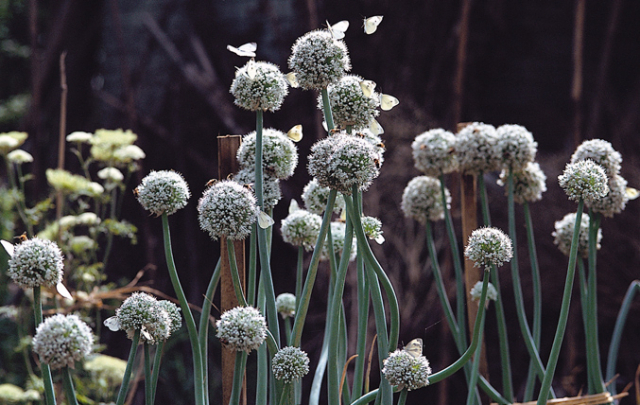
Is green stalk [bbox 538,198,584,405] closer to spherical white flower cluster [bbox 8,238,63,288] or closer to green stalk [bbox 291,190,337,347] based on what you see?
green stalk [bbox 291,190,337,347]

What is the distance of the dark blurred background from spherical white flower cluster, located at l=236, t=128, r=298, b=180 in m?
1.17

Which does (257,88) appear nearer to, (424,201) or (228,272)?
(228,272)

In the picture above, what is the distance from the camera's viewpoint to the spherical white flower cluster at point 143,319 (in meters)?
0.65

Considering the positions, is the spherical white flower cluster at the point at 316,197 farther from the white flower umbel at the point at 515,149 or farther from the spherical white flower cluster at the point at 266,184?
the white flower umbel at the point at 515,149

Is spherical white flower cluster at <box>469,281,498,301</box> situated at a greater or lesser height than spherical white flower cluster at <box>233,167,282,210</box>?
lesser

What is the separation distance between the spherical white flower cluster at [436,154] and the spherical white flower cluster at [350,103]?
301 millimetres

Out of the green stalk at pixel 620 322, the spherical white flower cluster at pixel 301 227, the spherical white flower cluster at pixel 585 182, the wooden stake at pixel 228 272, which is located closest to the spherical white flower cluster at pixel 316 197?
the spherical white flower cluster at pixel 301 227

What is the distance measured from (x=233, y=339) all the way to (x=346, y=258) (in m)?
0.18

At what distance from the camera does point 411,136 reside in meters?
2.20

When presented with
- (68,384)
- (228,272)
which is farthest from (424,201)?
(68,384)

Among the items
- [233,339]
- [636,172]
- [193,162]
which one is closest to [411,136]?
[636,172]

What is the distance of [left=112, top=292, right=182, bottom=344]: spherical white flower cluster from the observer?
2.12 feet

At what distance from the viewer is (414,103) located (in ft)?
7.40

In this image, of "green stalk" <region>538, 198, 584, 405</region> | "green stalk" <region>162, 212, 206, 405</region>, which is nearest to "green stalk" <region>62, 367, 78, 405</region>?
"green stalk" <region>162, 212, 206, 405</region>
